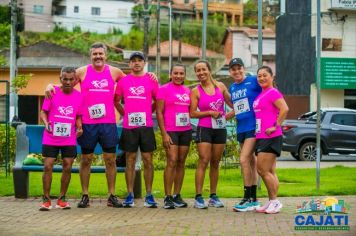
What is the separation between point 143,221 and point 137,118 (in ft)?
6.36

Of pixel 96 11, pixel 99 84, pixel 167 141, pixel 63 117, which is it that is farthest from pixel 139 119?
pixel 96 11

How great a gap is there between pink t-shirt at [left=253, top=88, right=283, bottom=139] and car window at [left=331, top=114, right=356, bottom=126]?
1507cm

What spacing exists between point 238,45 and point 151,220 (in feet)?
206

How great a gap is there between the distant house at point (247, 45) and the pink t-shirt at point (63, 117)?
50.2 metres

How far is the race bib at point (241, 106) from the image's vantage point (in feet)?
32.9

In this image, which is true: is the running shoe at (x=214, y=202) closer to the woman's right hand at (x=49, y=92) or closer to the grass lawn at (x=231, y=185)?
the grass lawn at (x=231, y=185)

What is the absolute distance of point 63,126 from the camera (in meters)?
10.2

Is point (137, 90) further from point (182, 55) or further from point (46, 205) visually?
point (182, 55)

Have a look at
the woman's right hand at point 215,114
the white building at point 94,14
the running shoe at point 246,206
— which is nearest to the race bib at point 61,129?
the woman's right hand at point 215,114

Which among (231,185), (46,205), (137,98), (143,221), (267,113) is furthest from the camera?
(231,185)

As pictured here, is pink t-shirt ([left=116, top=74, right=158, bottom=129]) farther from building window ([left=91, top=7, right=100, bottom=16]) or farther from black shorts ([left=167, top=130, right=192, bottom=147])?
building window ([left=91, top=7, right=100, bottom=16])

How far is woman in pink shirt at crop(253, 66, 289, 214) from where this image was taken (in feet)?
31.4

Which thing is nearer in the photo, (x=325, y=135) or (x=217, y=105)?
(x=217, y=105)

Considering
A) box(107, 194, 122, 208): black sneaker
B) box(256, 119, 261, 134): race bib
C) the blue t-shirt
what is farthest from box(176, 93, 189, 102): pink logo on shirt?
box(107, 194, 122, 208): black sneaker
